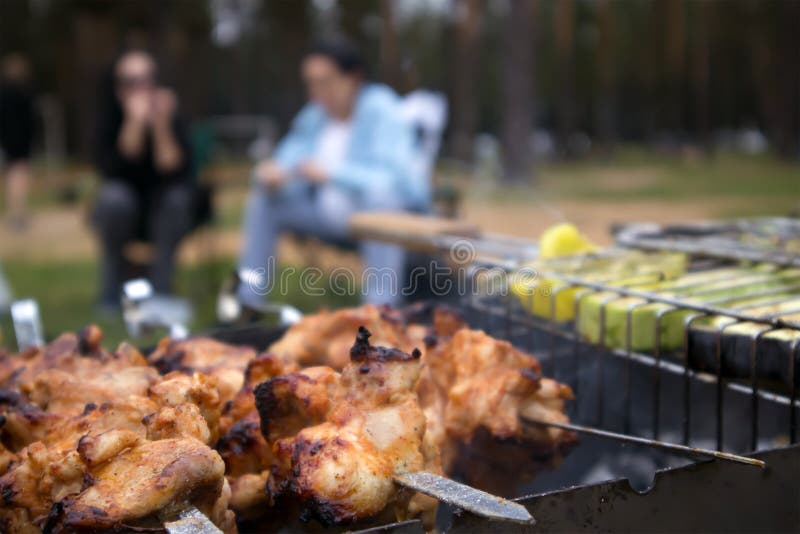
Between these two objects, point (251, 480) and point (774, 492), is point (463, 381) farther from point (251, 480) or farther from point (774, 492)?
point (774, 492)

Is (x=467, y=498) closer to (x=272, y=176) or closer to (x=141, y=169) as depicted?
(x=272, y=176)

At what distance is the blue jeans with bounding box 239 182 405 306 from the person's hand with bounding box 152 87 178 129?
66.2 inches

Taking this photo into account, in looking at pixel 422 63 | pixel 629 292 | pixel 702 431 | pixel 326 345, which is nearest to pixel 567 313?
pixel 629 292

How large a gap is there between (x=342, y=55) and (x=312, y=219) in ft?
3.98

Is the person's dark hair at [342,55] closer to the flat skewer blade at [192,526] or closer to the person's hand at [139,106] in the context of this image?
the person's hand at [139,106]

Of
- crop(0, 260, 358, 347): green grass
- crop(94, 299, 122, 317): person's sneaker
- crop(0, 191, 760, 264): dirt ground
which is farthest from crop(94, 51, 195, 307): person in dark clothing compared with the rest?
crop(0, 191, 760, 264): dirt ground

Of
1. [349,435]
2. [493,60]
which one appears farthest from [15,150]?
[493,60]

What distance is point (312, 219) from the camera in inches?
240

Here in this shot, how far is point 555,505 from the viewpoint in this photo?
1.60 m

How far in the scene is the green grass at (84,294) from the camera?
688 centimetres

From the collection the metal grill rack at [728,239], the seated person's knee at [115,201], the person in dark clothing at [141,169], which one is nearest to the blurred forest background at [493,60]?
the person in dark clothing at [141,169]

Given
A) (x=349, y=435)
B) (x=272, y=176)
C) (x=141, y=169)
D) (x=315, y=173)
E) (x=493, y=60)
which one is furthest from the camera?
(x=493, y=60)

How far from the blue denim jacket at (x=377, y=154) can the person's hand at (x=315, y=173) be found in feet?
0.17

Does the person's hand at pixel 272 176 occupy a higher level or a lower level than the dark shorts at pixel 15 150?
higher
